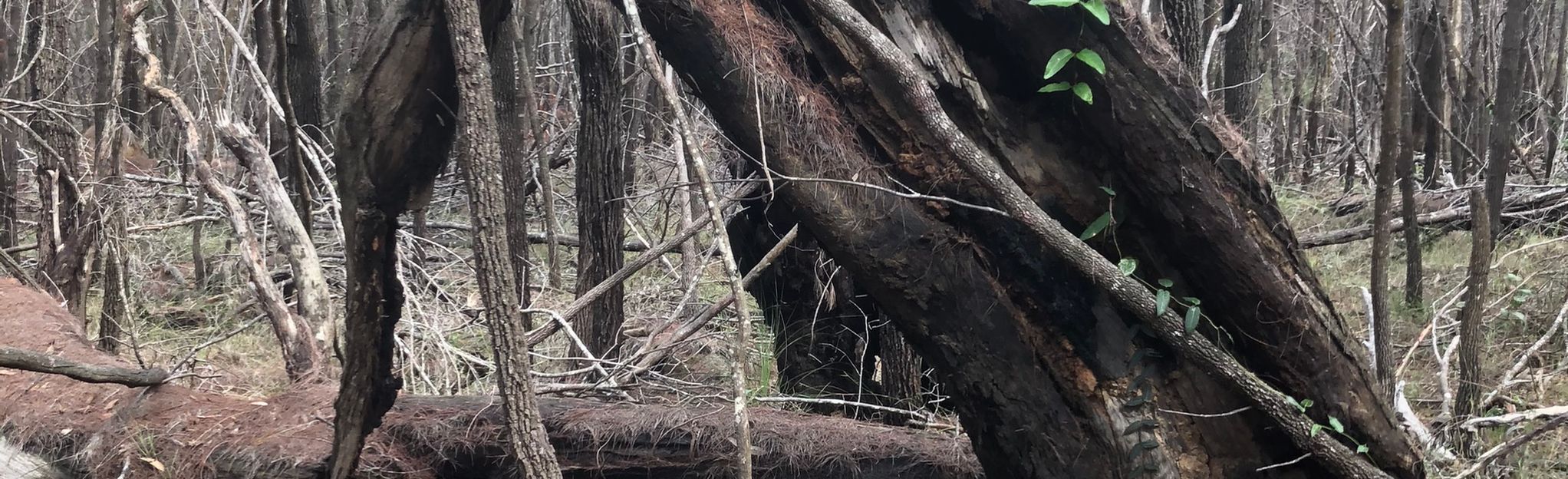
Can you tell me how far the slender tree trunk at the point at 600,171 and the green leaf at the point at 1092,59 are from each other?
114 inches

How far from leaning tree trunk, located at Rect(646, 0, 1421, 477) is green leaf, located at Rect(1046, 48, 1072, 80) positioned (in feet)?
0.20

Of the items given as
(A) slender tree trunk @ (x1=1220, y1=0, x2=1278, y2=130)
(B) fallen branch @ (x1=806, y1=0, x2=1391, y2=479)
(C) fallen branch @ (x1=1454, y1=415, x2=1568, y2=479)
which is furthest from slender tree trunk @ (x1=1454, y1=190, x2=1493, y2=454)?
(A) slender tree trunk @ (x1=1220, y1=0, x2=1278, y2=130)

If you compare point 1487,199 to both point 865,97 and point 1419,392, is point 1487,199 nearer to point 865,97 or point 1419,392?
point 1419,392

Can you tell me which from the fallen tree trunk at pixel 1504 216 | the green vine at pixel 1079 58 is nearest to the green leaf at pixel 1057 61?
the green vine at pixel 1079 58

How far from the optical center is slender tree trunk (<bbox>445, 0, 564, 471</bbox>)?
89.3 inches

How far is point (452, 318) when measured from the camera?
235 inches

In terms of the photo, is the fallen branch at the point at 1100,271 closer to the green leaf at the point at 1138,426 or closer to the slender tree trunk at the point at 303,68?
the green leaf at the point at 1138,426

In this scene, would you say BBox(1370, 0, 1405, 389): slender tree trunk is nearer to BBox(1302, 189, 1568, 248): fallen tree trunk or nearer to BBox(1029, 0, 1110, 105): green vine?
BBox(1029, 0, 1110, 105): green vine

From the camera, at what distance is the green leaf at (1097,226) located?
3.13 metres

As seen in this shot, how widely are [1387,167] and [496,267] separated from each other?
9.64 ft

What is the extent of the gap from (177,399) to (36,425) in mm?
570

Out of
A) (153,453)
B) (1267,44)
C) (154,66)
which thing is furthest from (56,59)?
(1267,44)

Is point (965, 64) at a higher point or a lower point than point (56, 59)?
lower

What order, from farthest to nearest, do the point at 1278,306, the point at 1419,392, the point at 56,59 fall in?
the point at 56,59
the point at 1419,392
the point at 1278,306
